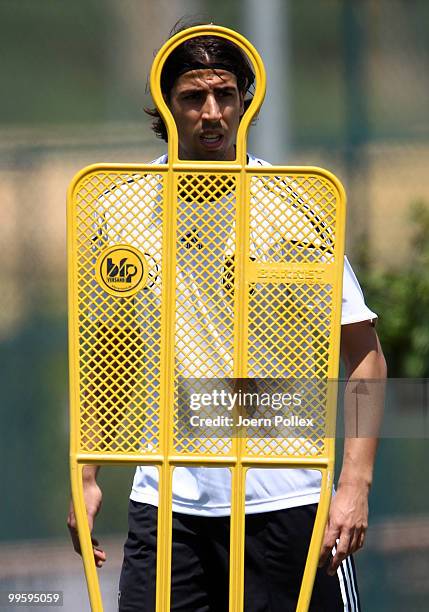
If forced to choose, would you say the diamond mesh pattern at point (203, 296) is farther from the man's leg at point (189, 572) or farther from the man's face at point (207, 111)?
the man's leg at point (189, 572)

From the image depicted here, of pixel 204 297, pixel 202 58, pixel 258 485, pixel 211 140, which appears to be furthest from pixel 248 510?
pixel 202 58

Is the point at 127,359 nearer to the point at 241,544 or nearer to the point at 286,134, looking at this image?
the point at 241,544

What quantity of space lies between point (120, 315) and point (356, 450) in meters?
0.53

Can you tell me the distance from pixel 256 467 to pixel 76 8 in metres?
2.44

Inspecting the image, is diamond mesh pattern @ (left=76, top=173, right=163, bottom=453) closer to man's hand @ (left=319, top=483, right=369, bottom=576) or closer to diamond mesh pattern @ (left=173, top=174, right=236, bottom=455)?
diamond mesh pattern @ (left=173, top=174, right=236, bottom=455)

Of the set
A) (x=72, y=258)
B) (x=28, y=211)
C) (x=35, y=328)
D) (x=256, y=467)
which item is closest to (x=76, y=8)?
(x=28, y=211)

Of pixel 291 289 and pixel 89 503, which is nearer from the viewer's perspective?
pixel 291 289

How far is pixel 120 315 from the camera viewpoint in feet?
6.81

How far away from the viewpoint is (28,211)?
Result: 3947 millimetres

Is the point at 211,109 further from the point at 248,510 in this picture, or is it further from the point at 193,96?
the point at 248,510

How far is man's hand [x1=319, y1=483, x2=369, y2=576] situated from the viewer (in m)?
2.11

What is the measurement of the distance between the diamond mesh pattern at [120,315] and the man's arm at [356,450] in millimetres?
381

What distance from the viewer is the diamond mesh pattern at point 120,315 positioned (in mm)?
2059

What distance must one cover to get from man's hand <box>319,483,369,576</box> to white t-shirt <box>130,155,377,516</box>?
0.11 meters
